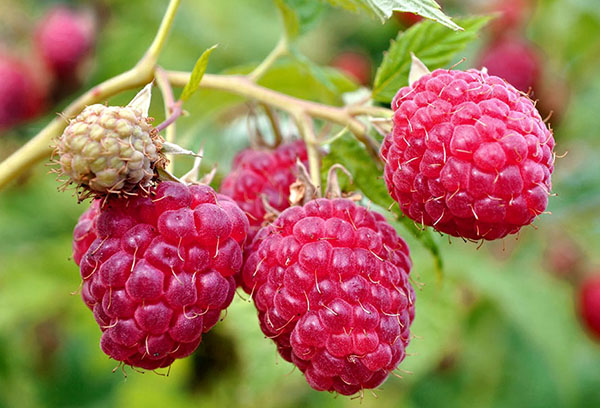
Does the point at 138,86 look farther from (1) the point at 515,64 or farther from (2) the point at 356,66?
(2) the point at 356,66

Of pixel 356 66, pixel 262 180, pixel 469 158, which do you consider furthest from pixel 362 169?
pixel 356 66

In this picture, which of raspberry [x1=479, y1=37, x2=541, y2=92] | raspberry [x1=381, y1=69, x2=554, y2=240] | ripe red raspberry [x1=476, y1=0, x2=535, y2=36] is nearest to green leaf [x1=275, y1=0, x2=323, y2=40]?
raspberry [x1=381, y1=69, x2=554, y2=240]

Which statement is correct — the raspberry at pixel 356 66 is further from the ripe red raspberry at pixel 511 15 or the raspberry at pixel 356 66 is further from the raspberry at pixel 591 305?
the raspberry at pixel 591 305

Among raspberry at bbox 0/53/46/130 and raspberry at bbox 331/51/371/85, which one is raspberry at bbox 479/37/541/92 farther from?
raspberry at bbox 0/53/46/130

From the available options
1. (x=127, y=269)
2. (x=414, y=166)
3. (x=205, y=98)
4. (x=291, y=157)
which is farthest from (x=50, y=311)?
(x=414, y=166)

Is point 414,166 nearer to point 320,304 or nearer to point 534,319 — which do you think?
point 320,304

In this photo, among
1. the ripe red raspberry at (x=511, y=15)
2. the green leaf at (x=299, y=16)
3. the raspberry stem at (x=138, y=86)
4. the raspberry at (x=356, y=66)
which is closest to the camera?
the raspberry stem at (x=138, y=86)

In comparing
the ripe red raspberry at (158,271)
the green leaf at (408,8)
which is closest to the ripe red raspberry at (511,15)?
the green leaf at (408,8)
